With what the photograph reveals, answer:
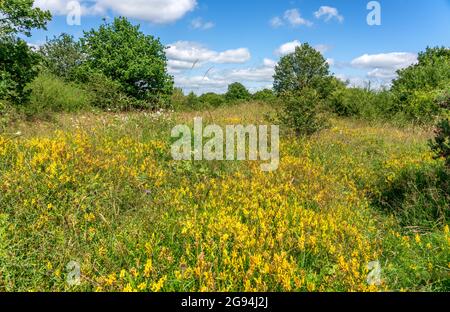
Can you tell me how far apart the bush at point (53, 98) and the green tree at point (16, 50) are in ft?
4.74

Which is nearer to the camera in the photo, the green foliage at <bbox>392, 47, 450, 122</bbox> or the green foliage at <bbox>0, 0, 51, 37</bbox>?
the green foliage at <bbox>0, 0, 51, 37</bbox>

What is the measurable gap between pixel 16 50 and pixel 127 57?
9.06m

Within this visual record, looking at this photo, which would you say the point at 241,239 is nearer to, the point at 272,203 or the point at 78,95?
the point at 272,203

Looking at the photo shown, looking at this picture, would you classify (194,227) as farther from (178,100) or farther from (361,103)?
(361,103)

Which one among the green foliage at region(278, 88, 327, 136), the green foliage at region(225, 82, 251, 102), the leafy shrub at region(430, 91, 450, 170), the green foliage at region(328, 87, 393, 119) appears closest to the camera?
the leafy shrub at region(430, 91, 450, 170)

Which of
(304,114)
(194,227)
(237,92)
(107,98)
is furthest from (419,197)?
(237,92)

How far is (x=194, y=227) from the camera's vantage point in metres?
3.29

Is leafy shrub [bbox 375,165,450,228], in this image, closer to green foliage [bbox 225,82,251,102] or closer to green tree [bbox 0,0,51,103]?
green tree [bbox 0,0,51,103]

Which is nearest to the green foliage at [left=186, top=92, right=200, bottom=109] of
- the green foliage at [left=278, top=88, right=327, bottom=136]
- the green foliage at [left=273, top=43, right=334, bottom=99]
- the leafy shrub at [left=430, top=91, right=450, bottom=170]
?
the green foliage at [left=278, top=88, right=327, bottom=136]

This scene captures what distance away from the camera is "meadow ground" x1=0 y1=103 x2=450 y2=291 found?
2.60 meters

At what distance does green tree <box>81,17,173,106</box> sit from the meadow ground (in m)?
13.4

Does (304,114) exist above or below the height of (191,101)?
below

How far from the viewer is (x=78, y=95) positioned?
1395 centimetres

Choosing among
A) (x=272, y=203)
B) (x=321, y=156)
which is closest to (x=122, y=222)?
(x=272, y=203)
